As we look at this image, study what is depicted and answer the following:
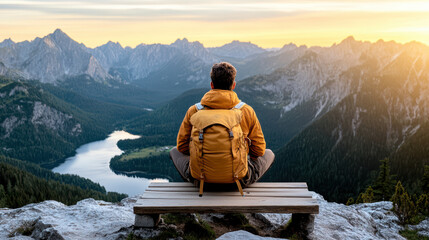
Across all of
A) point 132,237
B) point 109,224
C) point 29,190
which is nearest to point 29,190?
point 29,190

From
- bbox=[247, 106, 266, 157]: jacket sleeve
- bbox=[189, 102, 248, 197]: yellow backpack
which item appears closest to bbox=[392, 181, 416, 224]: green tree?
bbox=[247, 106, 266, 157]: jacket sleeve

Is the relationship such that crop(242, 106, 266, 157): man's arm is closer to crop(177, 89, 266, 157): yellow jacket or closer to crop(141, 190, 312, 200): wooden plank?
crop(177, 89, 266, 157): yellow jacket

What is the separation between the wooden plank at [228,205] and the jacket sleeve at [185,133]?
1.97m

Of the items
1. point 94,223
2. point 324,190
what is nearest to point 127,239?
point 94,223

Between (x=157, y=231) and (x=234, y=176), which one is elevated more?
(x=234, y=176)

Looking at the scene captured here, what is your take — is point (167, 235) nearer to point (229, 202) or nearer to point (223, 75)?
point (229, 202)

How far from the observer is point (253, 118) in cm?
1088

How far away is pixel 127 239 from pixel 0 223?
7.16 metres

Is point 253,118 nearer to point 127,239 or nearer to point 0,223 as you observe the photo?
point 127,239

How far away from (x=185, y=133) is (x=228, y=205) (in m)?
2.80

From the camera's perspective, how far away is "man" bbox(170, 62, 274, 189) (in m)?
10.4

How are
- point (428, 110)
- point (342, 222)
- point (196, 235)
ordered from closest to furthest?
point (196, 235)
point (342, 222)
point (428, 110)

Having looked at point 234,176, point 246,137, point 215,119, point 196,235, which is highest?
point 215,119

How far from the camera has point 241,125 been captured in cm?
1080
